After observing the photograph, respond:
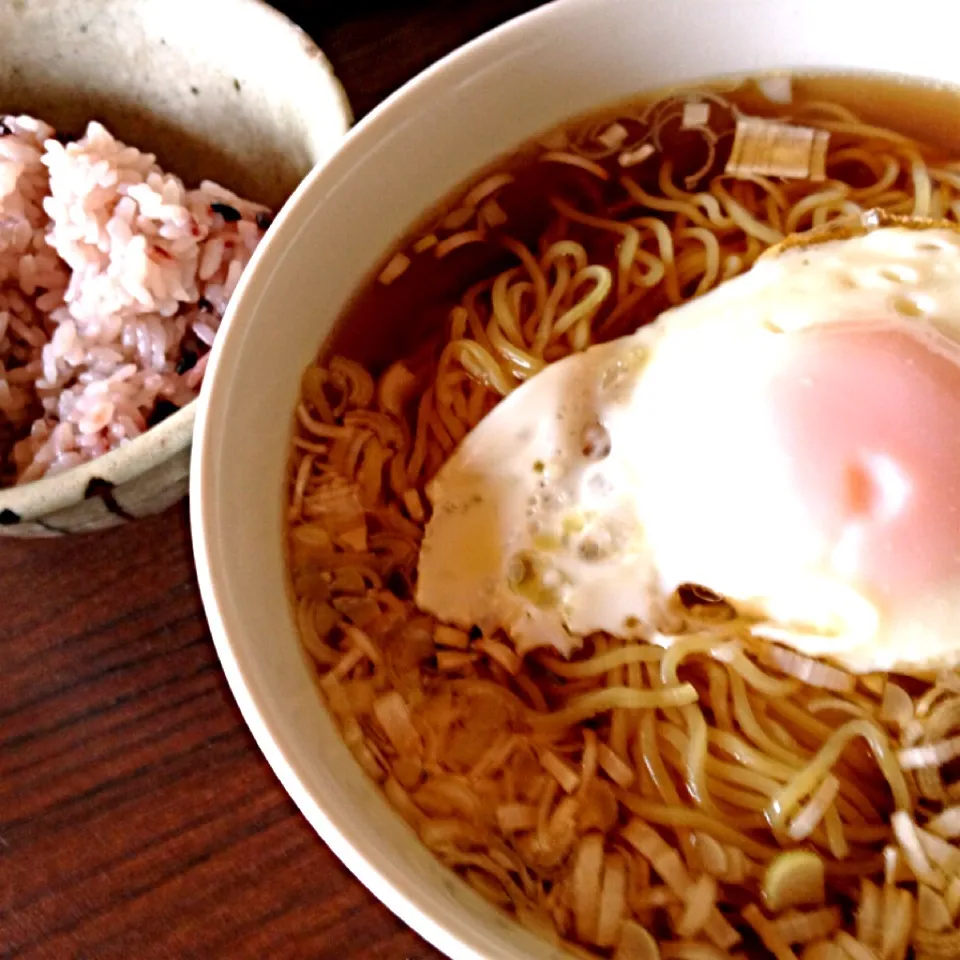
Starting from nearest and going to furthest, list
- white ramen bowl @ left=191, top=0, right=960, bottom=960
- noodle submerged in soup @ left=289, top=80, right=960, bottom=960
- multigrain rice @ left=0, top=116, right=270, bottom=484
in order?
white ramen bowl @ left=191, top=0, right=960, bottom=960
noodle submerged in soup @ left=289, top=80, right=960, bottom=960
multigrain rice @ left=0, top=116, right=270, bottom=484

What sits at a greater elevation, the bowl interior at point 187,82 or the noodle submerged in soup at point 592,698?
the bowl interior at point 187,82

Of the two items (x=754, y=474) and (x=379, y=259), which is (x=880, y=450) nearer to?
(x=754, y=474)

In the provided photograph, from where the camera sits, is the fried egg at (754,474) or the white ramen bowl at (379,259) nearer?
the white ramen bowl at (379,259)

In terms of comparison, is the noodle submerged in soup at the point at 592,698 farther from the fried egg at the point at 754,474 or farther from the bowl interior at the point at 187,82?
the bowl interior at the point at 187,82

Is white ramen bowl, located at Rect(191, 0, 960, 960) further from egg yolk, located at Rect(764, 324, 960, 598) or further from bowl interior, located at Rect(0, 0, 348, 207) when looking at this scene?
egg yolk, located at Rect(764, 324, 960, 598)

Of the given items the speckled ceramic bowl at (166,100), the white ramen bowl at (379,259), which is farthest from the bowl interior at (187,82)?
the white ramen bowl at (379,259)

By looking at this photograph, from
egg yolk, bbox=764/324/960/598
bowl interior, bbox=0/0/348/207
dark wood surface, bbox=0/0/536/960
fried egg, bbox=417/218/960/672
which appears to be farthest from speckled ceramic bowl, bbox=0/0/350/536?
egg yolk, bbox=764/324/960/598
